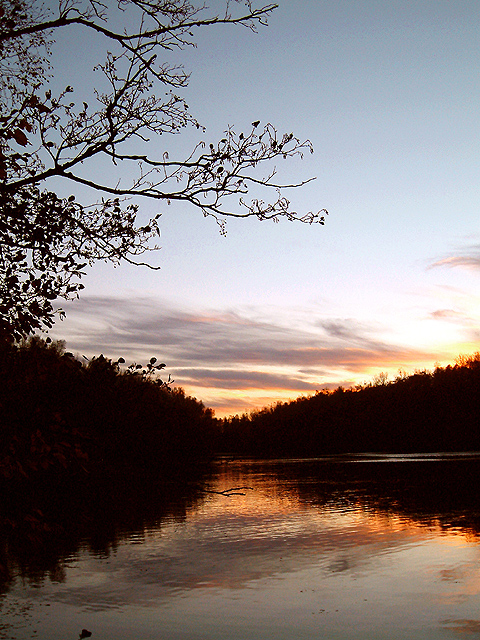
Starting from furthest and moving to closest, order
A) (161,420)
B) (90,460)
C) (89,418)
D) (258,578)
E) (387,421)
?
(387,421) → (161,420) → (89,418) → (90,460) → (258,578)

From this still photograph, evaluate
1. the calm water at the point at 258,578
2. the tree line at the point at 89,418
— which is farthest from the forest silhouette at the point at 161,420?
the calm water at the point at 258,578

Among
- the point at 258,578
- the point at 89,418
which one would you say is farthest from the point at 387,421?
the point at 258,578

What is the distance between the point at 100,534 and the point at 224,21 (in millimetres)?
15009

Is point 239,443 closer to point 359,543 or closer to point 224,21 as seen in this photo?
point 359,543

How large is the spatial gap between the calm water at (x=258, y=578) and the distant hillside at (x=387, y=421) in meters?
95.8

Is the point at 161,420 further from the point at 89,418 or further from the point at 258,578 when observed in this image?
the point at 258,578

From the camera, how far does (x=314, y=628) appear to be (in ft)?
32.1

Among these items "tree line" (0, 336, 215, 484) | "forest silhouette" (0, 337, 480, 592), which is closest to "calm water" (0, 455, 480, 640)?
"forest silhouette" (0, 337, 480, 592)

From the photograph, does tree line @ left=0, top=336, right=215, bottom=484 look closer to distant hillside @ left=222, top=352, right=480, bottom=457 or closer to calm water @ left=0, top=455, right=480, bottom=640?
calm water @ left=0, top=455, right=480, bottom=640

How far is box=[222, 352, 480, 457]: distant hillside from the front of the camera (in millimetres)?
124062

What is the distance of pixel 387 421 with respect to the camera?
139 meters

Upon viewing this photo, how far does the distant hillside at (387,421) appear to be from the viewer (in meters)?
124

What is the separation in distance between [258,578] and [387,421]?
130m

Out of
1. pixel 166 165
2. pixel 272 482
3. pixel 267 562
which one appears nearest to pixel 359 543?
pixel 267 562
